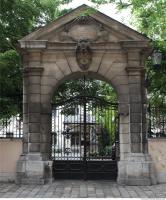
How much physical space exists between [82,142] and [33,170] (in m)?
2.16

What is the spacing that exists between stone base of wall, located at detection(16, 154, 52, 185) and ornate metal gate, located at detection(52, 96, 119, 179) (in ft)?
2.94

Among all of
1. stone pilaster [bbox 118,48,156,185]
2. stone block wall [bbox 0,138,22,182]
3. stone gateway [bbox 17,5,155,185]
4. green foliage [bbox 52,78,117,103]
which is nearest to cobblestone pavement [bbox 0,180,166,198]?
stone pilaster [bbox 118,48,156,185]

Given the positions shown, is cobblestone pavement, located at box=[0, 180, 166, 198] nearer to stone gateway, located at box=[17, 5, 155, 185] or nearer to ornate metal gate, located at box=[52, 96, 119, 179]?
ornate metal gate, located at box=[52, 96, 119, 179]

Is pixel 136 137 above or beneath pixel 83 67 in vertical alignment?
beneath

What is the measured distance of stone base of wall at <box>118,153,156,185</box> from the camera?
51.0 feet

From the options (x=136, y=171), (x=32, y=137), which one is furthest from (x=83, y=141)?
(x=136, y=171)

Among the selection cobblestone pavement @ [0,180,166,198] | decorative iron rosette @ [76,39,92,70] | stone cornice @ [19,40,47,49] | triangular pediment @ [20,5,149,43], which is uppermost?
triangular pediment @ [20,5,149,43]

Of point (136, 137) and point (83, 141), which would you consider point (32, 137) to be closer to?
point (83, 141)

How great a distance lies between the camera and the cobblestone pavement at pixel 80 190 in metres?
13.1

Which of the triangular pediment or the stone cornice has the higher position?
the triangular pediment

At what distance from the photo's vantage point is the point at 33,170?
15672 mm

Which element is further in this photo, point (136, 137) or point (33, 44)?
point (33, 44)

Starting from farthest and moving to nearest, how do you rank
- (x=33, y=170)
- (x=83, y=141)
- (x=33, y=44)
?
(x=83, y=141) < (x=33, y=44) < (x=33, y=170)

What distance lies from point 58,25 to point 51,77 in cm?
181
